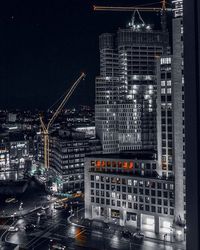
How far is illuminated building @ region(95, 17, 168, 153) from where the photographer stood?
2611 centimetres

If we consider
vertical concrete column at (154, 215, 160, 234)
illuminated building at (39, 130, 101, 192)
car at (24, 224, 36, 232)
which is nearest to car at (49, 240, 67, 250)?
car at (24, 224, 36, 232)

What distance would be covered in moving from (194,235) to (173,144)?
1245cm

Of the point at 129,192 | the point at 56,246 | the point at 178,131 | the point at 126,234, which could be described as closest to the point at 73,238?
the point at 56,246

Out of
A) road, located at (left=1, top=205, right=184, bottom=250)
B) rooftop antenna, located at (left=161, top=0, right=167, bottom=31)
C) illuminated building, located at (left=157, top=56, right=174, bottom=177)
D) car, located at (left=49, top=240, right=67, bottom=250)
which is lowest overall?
road, located at (left=1, top=205, right=184, bottom=250)

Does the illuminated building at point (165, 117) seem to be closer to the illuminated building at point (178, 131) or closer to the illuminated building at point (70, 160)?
the illuminated building at point (178, 131)

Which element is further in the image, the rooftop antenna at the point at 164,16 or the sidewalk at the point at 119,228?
the rooftop antenna at the point at 164,16

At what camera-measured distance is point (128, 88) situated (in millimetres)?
27062

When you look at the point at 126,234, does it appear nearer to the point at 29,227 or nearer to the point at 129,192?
the point at 129,192

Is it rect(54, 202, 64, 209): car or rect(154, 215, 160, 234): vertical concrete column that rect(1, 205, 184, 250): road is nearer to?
rect(154, 215, 160, 234): vertical concrete column

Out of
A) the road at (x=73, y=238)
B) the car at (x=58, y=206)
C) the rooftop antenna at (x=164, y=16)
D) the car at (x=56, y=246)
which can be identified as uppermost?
the rooftop antenna at (x=164, y=16)

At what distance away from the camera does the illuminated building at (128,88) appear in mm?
26109

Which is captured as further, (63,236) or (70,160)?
(70,160)

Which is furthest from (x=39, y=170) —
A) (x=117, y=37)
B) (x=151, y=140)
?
(x=117, y=37)

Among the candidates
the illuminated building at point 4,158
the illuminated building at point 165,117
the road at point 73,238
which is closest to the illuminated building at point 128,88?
the illuminated building at point 4,158
